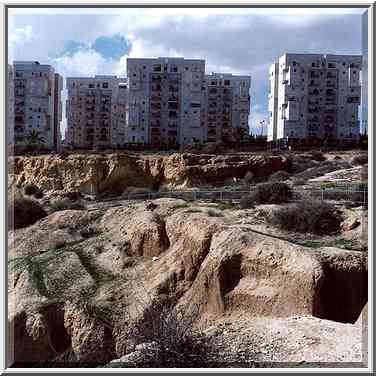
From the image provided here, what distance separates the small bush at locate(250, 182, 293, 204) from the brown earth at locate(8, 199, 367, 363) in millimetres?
2639

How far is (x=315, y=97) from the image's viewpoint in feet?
170

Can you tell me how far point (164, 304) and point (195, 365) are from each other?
3629 millimetres

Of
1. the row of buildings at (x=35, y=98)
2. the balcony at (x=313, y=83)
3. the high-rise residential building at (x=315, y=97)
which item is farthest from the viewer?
the balcony at (x=313, y=83)

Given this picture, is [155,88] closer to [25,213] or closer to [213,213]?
[25,213]

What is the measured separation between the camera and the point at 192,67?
51281 millimetres

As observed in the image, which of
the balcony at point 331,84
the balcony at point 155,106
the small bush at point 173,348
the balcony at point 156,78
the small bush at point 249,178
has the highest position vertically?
the balcony at point 156,78

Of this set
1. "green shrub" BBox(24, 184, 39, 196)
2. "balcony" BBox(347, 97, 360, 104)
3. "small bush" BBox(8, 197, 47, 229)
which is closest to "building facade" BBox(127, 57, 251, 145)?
"balcony" BBox(347, 97, 360, 104)

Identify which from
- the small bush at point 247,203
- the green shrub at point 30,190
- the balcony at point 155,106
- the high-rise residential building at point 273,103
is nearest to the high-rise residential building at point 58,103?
the balcony at point 155,106

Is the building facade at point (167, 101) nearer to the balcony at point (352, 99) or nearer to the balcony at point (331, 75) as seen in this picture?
the balcony at point (331, 75)

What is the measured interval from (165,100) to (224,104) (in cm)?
755

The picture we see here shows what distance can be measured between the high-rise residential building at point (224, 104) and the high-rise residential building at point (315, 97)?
556 cm

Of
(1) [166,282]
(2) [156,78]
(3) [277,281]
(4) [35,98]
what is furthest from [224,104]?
(3) [277,281]

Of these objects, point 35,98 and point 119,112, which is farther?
point 119,112

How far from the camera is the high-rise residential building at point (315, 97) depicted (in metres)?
49.7
